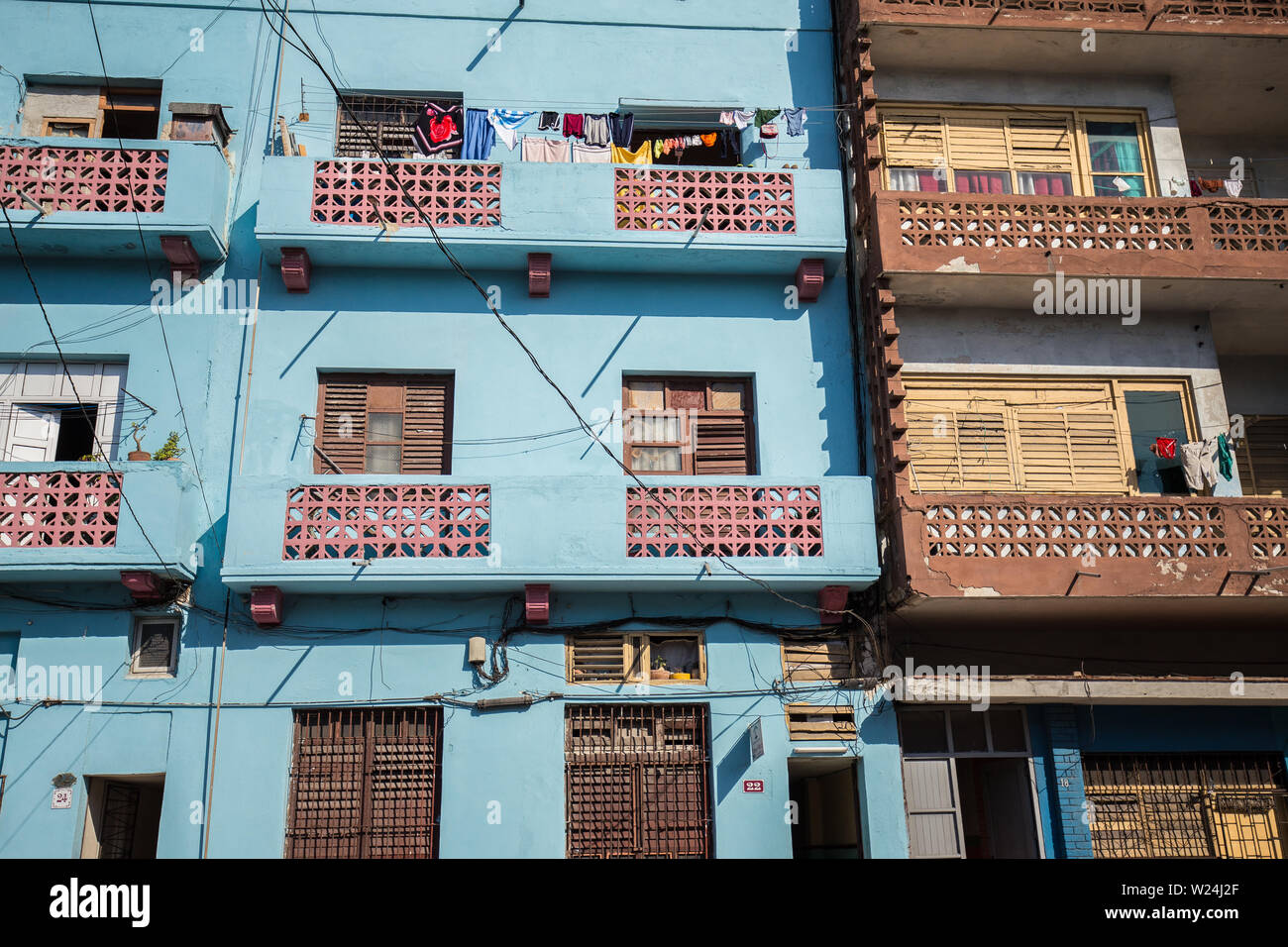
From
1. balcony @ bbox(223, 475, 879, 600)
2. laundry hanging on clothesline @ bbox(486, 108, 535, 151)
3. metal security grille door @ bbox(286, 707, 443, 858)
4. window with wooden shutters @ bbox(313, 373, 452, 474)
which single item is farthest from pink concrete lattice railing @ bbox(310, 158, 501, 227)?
metal security grille door @ bbox(286, 707, 443, 858)

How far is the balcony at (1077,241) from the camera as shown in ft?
43.2

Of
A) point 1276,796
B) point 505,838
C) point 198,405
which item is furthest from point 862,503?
point 198,405

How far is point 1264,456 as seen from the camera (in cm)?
1527

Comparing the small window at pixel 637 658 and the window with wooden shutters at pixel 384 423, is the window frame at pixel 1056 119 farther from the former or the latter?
the small window at pixel 637 658

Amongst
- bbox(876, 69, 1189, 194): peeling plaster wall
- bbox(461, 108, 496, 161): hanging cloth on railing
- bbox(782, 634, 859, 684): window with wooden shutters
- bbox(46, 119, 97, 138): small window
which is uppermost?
bbox(876, 69, 1189, 194): peeling plaster wall

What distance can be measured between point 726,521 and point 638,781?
2900 millimetres

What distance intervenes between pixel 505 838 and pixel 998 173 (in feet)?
34.0

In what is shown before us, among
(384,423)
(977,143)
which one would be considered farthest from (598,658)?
(977,143)

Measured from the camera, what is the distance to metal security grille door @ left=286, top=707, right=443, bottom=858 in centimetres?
1138

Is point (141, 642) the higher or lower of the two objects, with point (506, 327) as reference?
lower

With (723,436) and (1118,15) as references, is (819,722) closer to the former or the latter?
(723,436)

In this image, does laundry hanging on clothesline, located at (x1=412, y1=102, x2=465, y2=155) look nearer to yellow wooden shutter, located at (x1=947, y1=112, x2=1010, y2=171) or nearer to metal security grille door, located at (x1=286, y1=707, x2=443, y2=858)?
yellow wooden shutter, located at (x1=947, y1=112, x2=1010, y2=171)

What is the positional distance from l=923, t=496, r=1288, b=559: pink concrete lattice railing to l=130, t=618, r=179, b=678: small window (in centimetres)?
807

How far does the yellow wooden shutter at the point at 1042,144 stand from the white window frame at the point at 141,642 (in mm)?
11780
